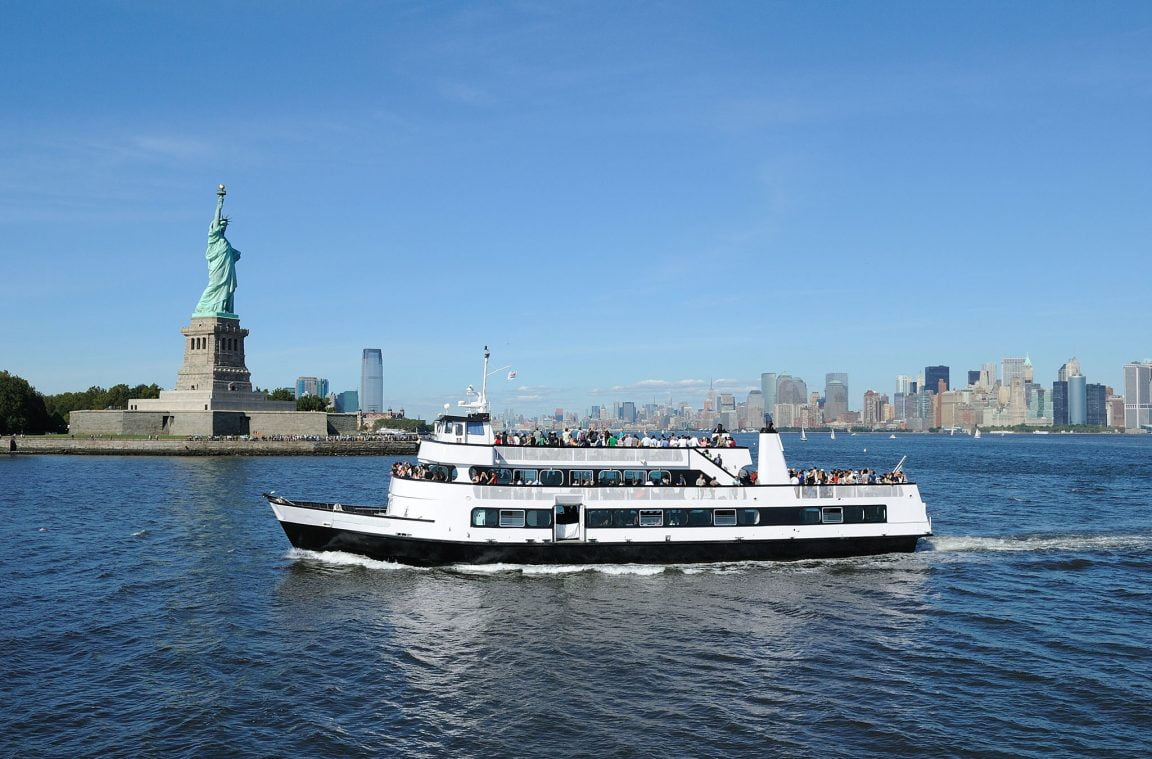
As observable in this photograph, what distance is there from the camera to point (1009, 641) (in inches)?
1065

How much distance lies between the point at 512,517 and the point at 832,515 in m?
13.2

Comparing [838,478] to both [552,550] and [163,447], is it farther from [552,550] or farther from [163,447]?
[163,447]

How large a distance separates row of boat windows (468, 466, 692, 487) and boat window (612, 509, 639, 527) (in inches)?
45.3

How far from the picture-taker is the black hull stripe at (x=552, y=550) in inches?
1415

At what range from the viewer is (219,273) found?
432 feet

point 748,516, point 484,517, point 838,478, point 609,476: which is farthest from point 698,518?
point 484,517

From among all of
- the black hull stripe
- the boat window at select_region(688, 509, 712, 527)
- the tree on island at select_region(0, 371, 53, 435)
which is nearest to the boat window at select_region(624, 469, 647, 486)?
the boat window at select_region(688, 509, 712, 527)

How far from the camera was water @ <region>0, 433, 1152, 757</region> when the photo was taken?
64.3 ft

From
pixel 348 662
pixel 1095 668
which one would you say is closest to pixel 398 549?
pixel 348 662

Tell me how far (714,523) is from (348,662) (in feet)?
56.6

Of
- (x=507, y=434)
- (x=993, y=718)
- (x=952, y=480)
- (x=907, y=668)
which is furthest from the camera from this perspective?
(x=952, y=480)

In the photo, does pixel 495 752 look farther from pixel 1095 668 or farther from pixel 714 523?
pixel 714 523

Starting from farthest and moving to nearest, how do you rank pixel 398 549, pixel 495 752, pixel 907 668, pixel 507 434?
pixel 507 434, pixel 398 549, pixel 907 668, pixel 495 752

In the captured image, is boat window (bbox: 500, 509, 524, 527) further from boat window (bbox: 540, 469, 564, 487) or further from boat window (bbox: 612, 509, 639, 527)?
boat window (bbox: 612, 509, 639, 527)
